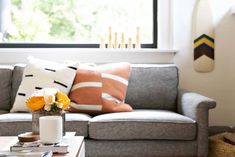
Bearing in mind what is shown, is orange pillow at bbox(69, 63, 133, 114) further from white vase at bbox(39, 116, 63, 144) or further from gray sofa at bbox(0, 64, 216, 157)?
white vase at bbox(39, 116, 63, 144)

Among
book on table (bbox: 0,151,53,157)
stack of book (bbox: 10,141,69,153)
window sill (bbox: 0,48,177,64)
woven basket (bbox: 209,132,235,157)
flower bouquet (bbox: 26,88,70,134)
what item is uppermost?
window sill (bbox: 0,48,177,64)

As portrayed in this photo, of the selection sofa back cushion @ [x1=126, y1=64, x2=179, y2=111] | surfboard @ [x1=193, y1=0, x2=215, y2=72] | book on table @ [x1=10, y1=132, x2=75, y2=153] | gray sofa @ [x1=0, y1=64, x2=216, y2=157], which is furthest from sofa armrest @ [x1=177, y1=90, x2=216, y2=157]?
book on table @ [x1=10, y1=132, x2=75, y2=153]

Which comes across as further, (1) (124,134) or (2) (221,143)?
(2) (221,143)

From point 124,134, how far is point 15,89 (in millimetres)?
1096

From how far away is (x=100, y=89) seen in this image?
9.60 feet

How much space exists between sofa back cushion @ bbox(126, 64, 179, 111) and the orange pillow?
0.45ft

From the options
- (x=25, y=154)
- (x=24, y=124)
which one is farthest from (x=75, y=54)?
(x=25, y=154)

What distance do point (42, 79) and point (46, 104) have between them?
3.44ft

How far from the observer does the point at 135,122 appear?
2.54 metres

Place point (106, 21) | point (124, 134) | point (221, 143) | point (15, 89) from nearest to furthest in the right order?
point (124, 134), point (221, 143), point (15, 89), point (106, 21)

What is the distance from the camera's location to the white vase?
1.79 m

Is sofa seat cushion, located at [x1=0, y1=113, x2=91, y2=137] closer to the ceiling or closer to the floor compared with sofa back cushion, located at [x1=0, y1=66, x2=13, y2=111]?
closer to the floor

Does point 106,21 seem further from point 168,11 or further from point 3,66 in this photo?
point 3,66

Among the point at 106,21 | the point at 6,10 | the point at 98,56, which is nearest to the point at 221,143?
the point at 98,56
